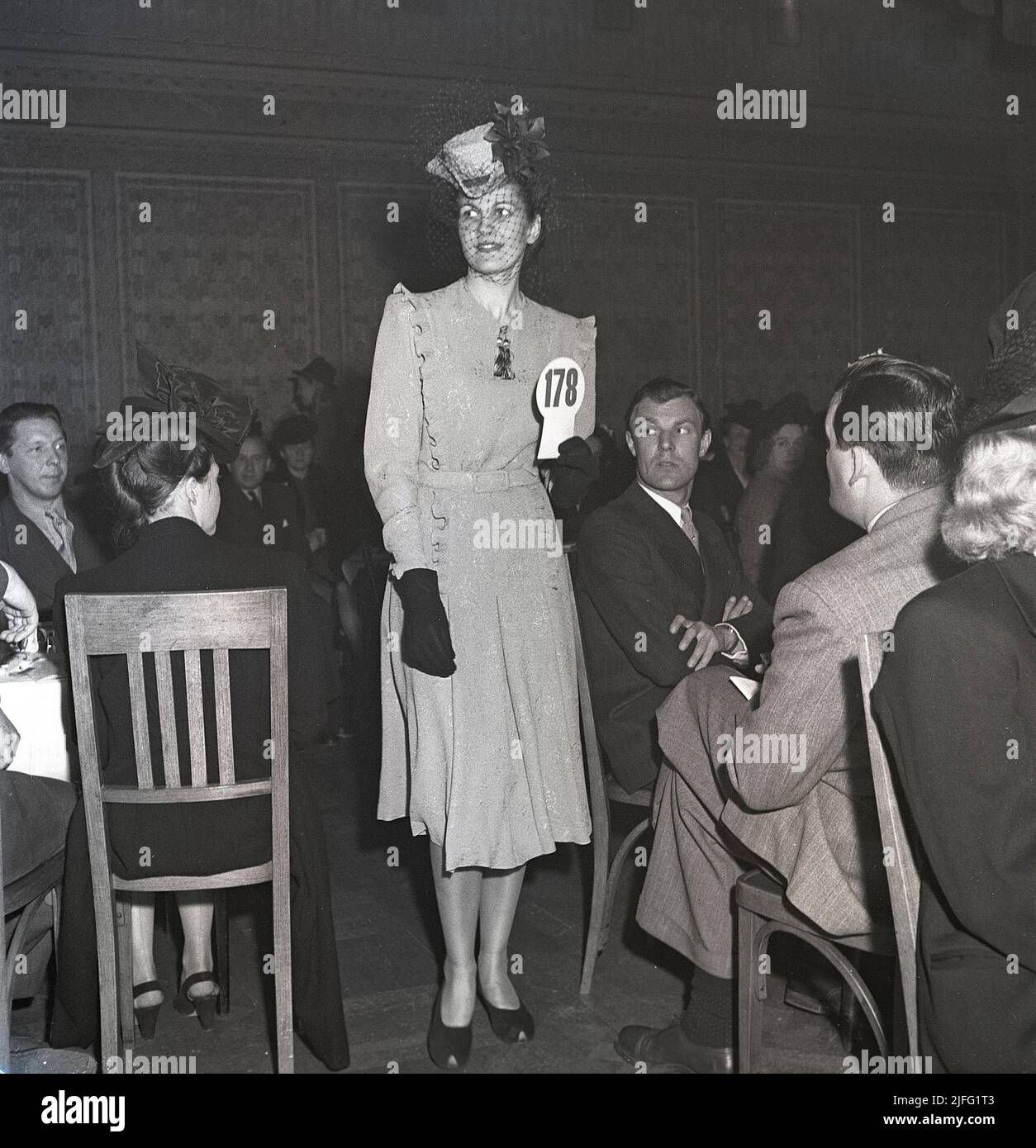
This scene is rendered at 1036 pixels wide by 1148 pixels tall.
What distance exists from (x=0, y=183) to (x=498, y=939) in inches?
229

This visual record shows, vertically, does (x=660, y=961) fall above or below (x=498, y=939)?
below

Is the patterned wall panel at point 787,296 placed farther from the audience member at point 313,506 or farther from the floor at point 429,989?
the floor at point 429,989

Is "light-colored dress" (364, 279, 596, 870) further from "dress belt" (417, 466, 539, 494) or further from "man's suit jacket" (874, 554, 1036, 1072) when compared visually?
"man's suit jacket" (874, 554, 1036, 1072)

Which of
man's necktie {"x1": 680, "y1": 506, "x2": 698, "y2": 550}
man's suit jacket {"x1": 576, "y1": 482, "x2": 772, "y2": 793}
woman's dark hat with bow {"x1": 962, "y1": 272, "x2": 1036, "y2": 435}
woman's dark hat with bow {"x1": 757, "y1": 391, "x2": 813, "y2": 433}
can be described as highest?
woman's dark hat with bow {"x1": 757, "y1": 391, "x2": 813, "y2": 433}

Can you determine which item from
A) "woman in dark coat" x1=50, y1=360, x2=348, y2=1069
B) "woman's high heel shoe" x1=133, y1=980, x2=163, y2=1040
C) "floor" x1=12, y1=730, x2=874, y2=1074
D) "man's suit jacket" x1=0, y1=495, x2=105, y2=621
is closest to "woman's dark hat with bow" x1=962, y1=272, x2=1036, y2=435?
"floor" x1=12, y1=730, x2=874, y2=1074

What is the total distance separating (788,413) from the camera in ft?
15.9

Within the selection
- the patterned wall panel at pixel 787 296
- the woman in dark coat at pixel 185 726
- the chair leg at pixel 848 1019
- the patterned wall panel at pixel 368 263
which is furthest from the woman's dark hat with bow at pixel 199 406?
the patterned wall panel at pixel 787 296

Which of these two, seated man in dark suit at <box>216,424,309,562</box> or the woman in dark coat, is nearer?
the woman in dark coat

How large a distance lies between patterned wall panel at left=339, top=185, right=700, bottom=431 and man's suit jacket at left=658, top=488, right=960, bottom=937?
5712mm

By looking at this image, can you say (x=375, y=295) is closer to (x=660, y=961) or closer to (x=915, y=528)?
(x=660, y=961)

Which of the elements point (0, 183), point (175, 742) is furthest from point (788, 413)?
point (0, 183)

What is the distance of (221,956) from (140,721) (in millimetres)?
865

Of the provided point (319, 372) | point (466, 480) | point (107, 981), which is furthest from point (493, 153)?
→ point (319, 372)

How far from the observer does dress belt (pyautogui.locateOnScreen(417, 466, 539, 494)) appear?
2.43m
